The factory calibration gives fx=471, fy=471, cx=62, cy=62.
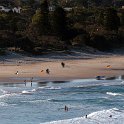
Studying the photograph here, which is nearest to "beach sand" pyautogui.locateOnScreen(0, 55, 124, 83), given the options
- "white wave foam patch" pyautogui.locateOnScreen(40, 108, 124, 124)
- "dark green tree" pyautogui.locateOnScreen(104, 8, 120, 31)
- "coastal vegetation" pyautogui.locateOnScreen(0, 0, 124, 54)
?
"coastal vegetation" pyautogui.locateOnScreen(0, 0, 124, 54)

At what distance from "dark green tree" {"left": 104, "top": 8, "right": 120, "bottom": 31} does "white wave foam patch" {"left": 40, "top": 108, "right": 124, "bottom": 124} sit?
33663mm

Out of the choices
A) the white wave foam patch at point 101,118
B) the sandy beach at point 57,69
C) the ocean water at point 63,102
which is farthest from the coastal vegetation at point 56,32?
the white wave foam patch at point 101,118

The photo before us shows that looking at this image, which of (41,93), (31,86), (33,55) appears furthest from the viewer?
(33,55)

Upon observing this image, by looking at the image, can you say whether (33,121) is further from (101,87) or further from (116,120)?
(101,87)

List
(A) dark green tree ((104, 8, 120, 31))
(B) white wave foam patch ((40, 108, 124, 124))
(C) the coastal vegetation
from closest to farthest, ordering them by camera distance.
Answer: (B) white wave foam patch ((40, 108, 124, 124)), (C) the coastal vegetation, (A) dark green tree ((104, 8, 120, 31))

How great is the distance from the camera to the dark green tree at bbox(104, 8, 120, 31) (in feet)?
180

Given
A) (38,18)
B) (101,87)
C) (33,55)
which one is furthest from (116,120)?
(38,18)

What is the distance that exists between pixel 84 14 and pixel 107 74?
32221 millimetres

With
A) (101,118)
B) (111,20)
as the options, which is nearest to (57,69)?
(101,118)

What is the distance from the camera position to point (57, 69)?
3562cm

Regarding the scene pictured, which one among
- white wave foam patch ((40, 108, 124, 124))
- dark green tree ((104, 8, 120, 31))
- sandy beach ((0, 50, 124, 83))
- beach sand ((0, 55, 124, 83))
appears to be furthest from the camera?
dark green tree ((104, 8, 120, 31))

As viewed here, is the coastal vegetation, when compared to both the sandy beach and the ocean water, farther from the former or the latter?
the ocean water

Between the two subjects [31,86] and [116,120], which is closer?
[116,120]

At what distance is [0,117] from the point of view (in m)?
20.5
